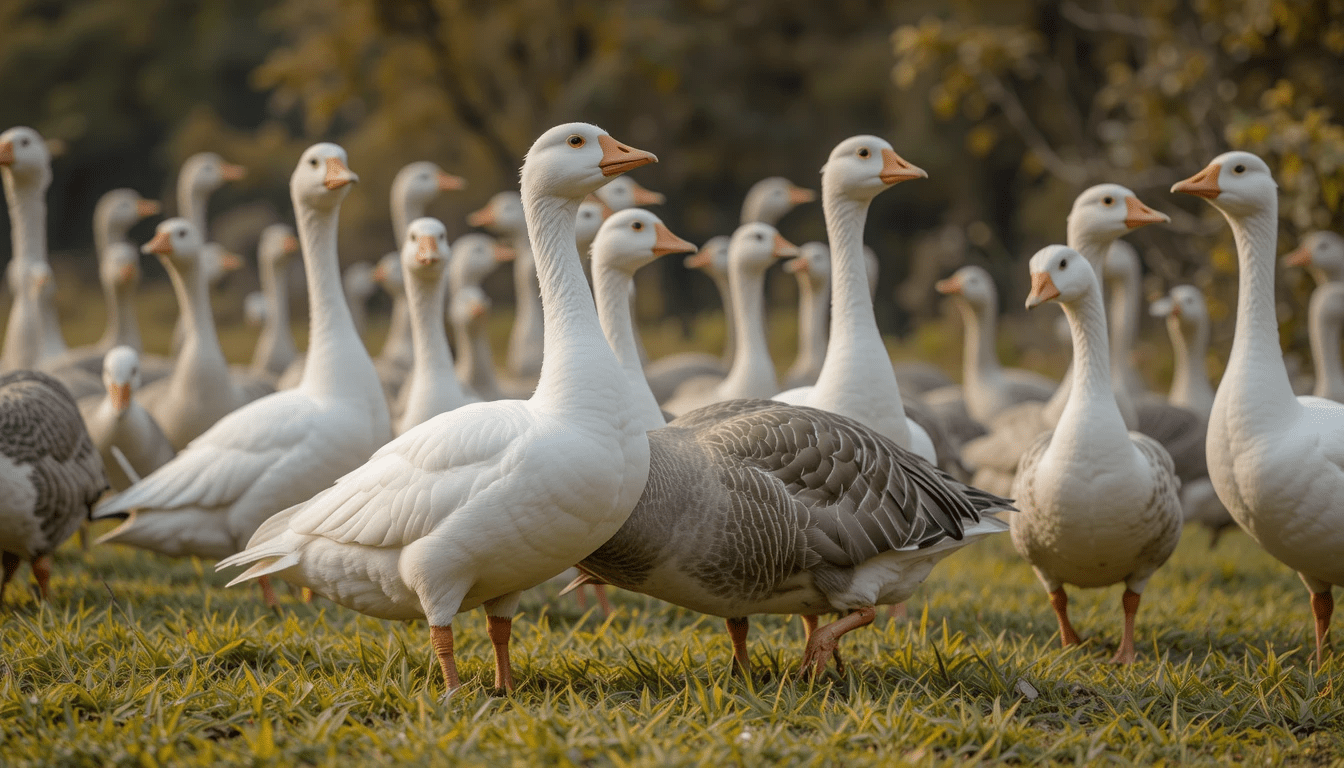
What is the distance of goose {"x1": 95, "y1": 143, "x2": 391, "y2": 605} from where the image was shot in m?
6.05

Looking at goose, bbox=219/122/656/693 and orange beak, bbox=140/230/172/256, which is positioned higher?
orange beak, bbox=140/230/172/256

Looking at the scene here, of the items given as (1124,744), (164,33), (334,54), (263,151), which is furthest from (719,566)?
(164,33)

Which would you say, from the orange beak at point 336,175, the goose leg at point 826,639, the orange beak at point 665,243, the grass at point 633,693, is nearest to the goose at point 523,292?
the orange beak at point 336,175

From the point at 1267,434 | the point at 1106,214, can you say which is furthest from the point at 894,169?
the point at 1267,434

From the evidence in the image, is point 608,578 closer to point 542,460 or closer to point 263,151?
point 542,460

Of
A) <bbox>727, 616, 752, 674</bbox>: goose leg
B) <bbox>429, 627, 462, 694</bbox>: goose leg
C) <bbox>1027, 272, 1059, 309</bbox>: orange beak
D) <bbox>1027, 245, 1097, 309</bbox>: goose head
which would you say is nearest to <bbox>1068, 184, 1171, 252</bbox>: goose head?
<bbox>1027, 245, 1097, 309</bbox>: goose head

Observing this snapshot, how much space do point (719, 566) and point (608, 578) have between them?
19.6 inches

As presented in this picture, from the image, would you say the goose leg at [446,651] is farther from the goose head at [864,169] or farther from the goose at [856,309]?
the goose head at [864,169]

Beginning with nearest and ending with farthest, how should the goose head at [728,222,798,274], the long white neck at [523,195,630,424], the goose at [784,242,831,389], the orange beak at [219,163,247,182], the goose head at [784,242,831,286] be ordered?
the long white neck at [523,195,630,424], the goose head at [728,222,798,274], the goose head at [784,242,831,286], the goose at [784,242,831,389], the orange beak at [219,163,247,182]

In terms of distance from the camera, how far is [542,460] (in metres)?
3.94

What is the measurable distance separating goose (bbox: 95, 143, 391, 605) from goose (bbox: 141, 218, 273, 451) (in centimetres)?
173

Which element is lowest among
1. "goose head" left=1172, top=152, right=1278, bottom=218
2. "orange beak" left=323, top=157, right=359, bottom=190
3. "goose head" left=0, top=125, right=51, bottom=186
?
"goose head" left=1172, top=152, right=1278, bottom=218

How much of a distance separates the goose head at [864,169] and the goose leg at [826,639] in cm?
233

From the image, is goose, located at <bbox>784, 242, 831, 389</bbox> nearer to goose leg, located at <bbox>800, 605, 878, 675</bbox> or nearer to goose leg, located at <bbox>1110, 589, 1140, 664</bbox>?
goose leg, located at <bbox>1110, 589, 1140, 664</bbox>
